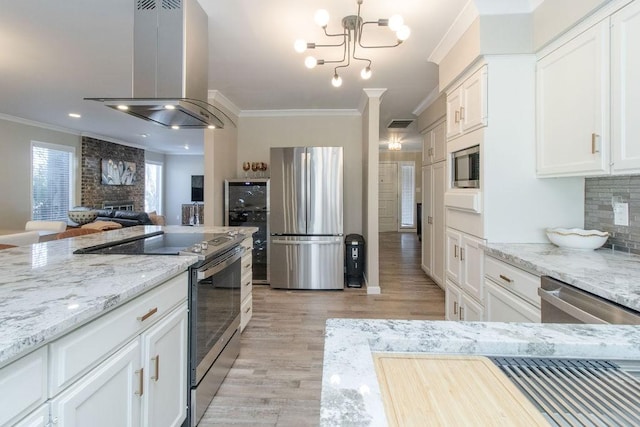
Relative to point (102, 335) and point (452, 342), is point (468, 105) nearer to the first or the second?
point (452, 342)

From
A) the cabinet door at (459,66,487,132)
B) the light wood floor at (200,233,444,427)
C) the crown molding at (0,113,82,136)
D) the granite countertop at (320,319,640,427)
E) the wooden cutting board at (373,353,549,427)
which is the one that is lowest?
the light wood floor at (200,233,444,427)

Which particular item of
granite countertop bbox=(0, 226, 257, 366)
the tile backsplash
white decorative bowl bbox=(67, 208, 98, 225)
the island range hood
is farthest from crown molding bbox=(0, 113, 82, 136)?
the tile backsplash

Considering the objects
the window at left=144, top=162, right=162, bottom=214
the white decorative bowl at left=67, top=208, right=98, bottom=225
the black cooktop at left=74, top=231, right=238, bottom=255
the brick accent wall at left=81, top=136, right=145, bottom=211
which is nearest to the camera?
the black cooktop at left=74, top=231, right=238, bottom=255

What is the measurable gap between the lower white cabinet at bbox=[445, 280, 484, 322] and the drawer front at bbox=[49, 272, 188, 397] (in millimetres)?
1932

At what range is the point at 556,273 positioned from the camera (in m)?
1.52

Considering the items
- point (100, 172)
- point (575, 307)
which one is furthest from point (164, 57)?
point (100, 172)

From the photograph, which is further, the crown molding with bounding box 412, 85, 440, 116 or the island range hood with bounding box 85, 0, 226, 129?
the crown molding with bounding box 412, 85, 440, 116

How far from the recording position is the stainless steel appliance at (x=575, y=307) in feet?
3.94

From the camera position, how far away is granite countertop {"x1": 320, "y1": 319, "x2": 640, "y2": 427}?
65 centimetres

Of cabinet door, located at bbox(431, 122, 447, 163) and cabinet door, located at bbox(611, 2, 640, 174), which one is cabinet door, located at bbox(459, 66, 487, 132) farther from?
cabinet door, located at bbox(431, 122, 447, 163)

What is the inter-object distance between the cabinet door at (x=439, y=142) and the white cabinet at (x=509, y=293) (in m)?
2.30

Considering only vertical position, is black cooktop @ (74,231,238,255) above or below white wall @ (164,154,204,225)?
below

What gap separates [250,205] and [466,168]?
113 inches

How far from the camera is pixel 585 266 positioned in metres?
1.60
